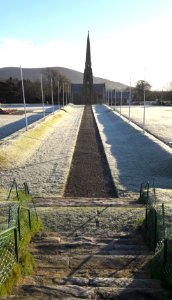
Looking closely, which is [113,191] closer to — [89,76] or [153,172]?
[153,172]

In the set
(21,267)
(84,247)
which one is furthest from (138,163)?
(21,267)

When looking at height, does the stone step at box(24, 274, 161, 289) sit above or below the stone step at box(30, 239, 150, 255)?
above

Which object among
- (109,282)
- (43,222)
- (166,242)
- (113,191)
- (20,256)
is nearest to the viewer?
(109,282)

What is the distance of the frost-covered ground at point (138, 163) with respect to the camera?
707 inches

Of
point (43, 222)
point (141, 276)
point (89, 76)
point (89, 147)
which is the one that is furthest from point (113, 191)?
point (89, 76)

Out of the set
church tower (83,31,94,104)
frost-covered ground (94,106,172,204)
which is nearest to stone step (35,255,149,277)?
frost-covered ground (94,106,172,204)

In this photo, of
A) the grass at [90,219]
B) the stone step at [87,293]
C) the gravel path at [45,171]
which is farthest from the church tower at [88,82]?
the stone step at [87,293]

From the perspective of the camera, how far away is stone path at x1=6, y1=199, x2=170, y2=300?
5.49 metres

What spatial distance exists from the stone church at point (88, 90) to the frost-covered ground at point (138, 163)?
300 ft

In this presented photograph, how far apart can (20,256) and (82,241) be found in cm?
207

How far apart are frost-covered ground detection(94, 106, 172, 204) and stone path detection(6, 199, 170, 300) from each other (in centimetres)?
453

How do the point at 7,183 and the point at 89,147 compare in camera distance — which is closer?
the point at 7,183

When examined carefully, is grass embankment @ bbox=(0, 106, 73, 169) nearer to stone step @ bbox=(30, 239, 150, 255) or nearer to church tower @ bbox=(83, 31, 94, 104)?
stone step @ bbox=(30, 239, 150, 255)

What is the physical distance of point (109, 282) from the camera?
5918 millimetres
